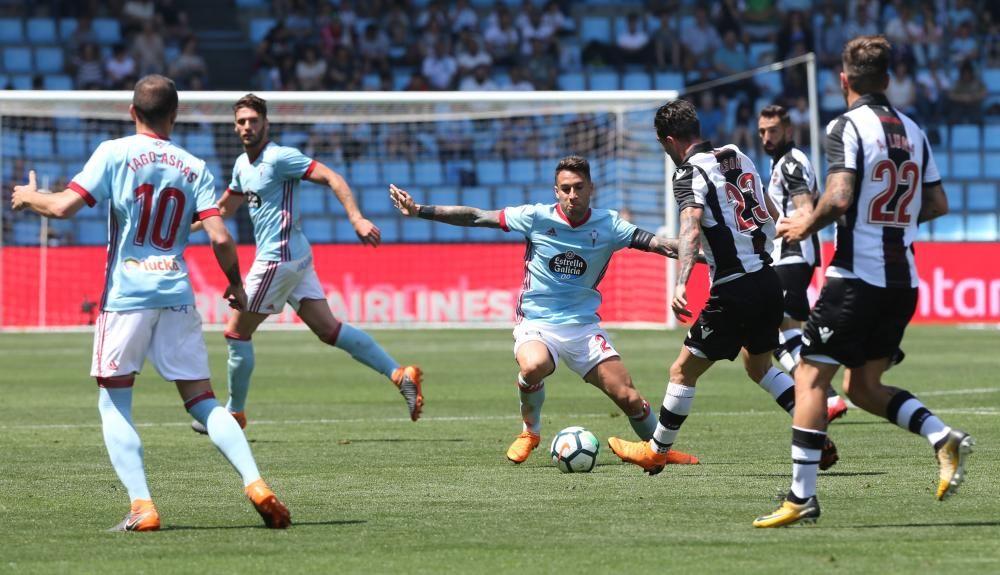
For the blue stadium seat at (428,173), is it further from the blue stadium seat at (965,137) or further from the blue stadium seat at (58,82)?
the blue stadium seat at (965,137)

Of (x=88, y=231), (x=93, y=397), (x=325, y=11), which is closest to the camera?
(x=93, y=397)

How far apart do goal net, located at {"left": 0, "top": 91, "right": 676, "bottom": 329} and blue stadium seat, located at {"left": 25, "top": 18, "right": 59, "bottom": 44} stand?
13.2 feet

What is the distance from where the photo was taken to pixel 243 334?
38.8 feet

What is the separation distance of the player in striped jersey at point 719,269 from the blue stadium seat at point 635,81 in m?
24.2

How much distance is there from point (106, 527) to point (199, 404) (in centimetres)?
67

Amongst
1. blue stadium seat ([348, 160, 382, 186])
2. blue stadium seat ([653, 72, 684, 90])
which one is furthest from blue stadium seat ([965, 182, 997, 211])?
blue stadium seat ([348, 160, 382, 186])

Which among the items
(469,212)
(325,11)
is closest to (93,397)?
(469,212)

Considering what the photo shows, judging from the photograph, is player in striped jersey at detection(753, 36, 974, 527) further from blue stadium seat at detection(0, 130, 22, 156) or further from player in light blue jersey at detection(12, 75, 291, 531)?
blue stadium seat at detection(0, 130, 22, 156)

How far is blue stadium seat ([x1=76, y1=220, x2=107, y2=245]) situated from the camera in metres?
28.6

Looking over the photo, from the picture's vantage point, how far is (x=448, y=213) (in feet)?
31.1

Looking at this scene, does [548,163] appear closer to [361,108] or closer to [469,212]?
[361,108]

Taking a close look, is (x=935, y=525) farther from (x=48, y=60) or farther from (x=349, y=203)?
(x=48, y=60)

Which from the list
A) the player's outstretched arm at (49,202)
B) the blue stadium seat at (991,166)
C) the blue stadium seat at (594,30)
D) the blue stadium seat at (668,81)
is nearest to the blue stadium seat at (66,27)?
the blue stadium seat at (594,30)

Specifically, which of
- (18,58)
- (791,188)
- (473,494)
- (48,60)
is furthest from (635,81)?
(473,494)
